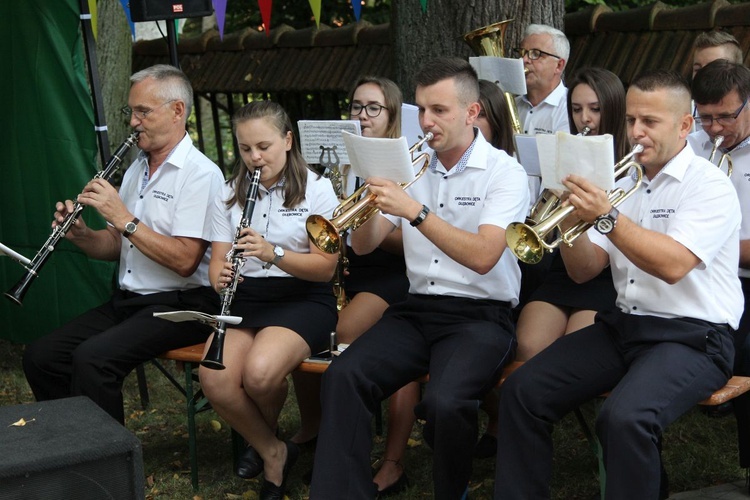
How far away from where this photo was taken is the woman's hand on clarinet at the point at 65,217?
441 centimetres

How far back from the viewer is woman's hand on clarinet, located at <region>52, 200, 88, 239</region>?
4.41 m

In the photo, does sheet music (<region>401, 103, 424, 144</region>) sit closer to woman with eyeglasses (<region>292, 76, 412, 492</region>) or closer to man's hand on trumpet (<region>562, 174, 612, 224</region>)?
woman with eyeglasses (<region>292, 76, 412, 492</region>)

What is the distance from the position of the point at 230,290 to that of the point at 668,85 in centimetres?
173

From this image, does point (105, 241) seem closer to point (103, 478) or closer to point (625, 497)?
point (103, 478)

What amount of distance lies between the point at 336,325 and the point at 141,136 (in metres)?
1.17

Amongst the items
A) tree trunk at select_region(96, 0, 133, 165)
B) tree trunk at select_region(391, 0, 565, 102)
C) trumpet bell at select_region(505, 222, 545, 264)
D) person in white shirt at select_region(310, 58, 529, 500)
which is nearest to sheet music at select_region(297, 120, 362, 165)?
person in white shirt at select_region(310, 58, 529, 500)

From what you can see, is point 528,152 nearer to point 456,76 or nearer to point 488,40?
point 456,76

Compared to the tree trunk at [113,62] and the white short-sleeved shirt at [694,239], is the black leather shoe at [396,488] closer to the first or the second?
the white short-sleeved shirt at [694,239]

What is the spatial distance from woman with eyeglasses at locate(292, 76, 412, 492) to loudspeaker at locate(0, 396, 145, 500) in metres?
1.24

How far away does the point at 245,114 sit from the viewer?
4.20 meters

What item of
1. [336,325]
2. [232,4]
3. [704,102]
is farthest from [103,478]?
[232,4]

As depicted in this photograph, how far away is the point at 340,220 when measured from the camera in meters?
3.77

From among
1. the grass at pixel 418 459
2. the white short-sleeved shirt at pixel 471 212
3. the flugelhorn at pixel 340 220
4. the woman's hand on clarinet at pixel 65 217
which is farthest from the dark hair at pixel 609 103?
the woman's hand on clarinet at pixel 65 217

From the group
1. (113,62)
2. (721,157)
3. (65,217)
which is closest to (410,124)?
(721,157)
